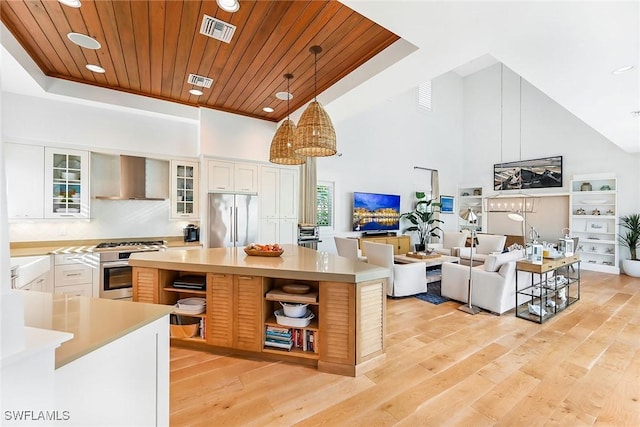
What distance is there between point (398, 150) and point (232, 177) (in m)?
5.18

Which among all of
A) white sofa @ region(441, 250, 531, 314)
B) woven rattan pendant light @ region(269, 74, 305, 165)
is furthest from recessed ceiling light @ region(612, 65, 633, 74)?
woven rattan pendant light @ region(269, 74, 305, 165)

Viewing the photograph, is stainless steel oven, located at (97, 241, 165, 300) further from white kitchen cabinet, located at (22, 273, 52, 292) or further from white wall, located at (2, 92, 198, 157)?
white wall, located at (2, 92, 198, 157)

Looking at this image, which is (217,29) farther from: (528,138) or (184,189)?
(528,138)

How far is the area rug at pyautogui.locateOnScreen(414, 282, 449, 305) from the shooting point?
434 centimetres

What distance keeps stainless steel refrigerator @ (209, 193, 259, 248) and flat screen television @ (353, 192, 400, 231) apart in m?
2.95

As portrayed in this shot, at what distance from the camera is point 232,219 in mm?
4484

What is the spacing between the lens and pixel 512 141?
8359 millimetres

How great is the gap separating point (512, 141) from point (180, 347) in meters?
9.72

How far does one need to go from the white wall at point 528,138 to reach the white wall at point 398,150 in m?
0.51

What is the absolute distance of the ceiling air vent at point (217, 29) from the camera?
2352 millimetres

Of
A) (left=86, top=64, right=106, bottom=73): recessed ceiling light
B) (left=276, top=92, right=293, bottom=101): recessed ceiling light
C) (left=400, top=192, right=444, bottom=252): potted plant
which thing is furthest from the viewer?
(left=400, top=192, right=444, bottom=252): potted plant

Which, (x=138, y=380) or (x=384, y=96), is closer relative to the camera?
(x=138, y=380)

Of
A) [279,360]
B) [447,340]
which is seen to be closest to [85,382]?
[279,360]

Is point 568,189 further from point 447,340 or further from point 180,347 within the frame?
point 180,347
